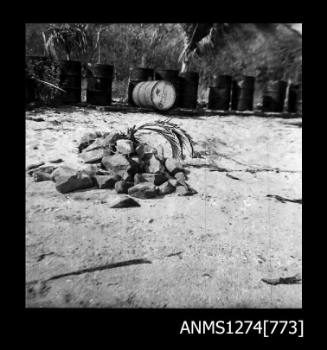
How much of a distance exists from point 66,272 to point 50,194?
1.25 m

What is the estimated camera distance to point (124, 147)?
4.43 m

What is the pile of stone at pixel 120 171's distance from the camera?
12.5 feet

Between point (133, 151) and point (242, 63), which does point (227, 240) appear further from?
point (242, 63)

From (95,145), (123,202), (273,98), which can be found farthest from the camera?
(273,98)

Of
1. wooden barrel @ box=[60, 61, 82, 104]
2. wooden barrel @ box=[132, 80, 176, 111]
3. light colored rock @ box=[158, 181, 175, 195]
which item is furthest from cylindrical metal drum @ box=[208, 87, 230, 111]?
light colored rock @ box=[158, 181, 175, 195]

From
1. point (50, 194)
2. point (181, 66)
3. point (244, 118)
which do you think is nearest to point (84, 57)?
point (181, 66)

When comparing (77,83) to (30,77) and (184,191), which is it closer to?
(30,77)

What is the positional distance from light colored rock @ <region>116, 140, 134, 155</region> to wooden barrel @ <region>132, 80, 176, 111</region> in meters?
3.13

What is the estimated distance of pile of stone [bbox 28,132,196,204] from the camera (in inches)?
150

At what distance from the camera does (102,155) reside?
438 cm

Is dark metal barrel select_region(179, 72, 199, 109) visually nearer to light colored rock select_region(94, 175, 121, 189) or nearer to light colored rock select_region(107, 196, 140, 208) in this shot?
light colored rock select_region(94, 175, 121, 189)

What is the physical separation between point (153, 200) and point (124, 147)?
0.94 meters

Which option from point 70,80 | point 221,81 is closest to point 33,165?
point 70,80

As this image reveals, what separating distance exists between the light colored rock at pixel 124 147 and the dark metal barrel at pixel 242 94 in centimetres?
578
